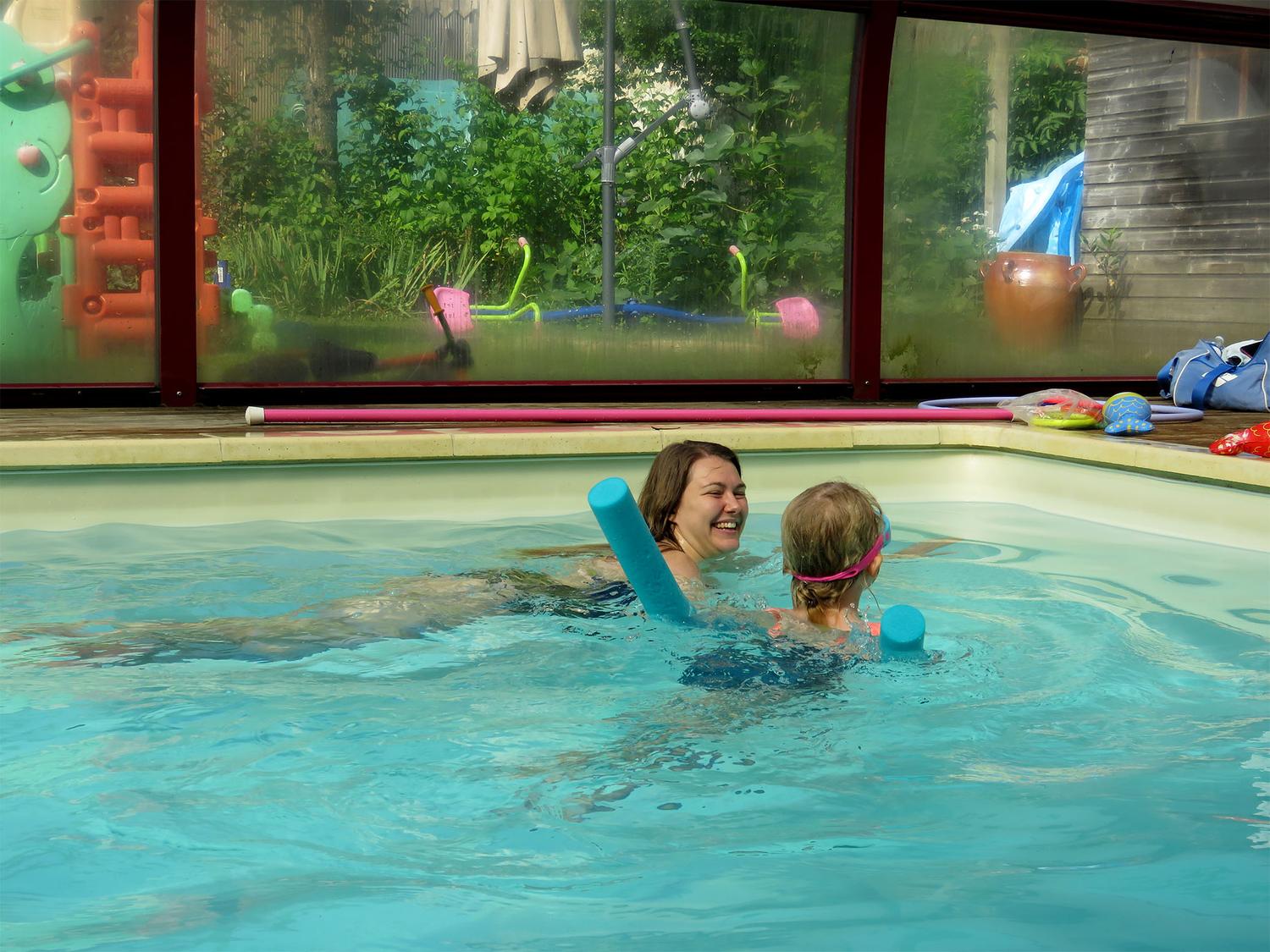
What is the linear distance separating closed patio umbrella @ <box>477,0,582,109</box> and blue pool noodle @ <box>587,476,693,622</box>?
221 inches

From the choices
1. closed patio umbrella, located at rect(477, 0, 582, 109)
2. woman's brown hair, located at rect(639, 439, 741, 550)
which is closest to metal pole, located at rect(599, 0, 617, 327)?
closed patio umbrella, located at rect(477, 0, 582, 109)

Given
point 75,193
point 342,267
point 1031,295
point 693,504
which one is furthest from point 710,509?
point 1031,295

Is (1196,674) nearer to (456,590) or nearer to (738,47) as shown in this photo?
(456,590)

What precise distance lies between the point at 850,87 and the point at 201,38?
405 centimetres

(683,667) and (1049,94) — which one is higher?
(1049,94)

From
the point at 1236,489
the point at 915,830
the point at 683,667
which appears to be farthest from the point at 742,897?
the point at 1236,489

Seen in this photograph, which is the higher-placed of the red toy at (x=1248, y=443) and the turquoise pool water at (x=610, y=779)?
the red toy at (x=1248, y=443)

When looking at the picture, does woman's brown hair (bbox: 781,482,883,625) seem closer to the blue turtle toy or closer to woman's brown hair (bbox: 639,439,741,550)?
woman's brown hair (bbox: 639,439,741,550)

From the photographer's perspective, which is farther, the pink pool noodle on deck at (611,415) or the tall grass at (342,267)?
the tall grass at (342,267)

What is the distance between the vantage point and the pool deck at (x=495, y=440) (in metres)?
5.69

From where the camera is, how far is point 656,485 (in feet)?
13.8

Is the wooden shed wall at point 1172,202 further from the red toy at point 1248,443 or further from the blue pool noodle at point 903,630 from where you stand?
the blue pool noodle at point 903,630

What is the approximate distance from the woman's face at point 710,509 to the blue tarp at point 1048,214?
5.76 m

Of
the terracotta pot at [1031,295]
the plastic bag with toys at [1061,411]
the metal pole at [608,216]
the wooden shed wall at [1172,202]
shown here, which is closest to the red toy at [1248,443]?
the plastic bag with toys at [1061,411]
